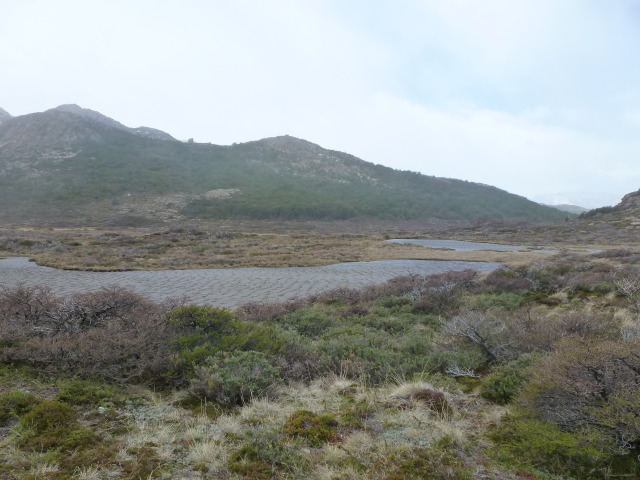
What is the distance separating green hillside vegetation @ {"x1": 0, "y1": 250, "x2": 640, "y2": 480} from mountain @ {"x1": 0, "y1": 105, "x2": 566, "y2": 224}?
60.4 m

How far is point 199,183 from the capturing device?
309 feet

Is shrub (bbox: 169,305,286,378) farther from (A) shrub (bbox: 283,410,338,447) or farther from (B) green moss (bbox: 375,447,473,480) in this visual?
(B) green moss (bbox: 375,447,473,480)

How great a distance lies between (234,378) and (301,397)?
859mm

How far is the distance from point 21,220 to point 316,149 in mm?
98255

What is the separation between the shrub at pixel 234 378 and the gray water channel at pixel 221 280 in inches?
302

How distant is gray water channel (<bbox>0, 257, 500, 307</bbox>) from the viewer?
47.4ft

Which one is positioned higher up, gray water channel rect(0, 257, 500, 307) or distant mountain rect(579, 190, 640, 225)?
distant mountain rect(579, 190, 640, 225)

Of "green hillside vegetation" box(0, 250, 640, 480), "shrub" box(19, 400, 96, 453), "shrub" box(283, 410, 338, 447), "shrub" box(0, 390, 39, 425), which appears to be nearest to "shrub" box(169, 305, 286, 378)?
"green hillside vegetation" box(0, 250, 640, 480)

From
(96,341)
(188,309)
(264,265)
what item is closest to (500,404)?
(188,309)

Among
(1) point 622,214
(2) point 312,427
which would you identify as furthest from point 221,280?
(1) point 622,214

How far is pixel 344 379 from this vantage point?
206 inches

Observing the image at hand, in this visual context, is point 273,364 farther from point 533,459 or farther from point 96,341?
point 533,459

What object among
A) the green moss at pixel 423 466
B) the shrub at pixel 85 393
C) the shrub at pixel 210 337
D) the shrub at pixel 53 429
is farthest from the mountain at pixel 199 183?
the green moss at pixel 423 466

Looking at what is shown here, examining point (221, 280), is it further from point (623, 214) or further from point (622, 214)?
point (622, 214)
